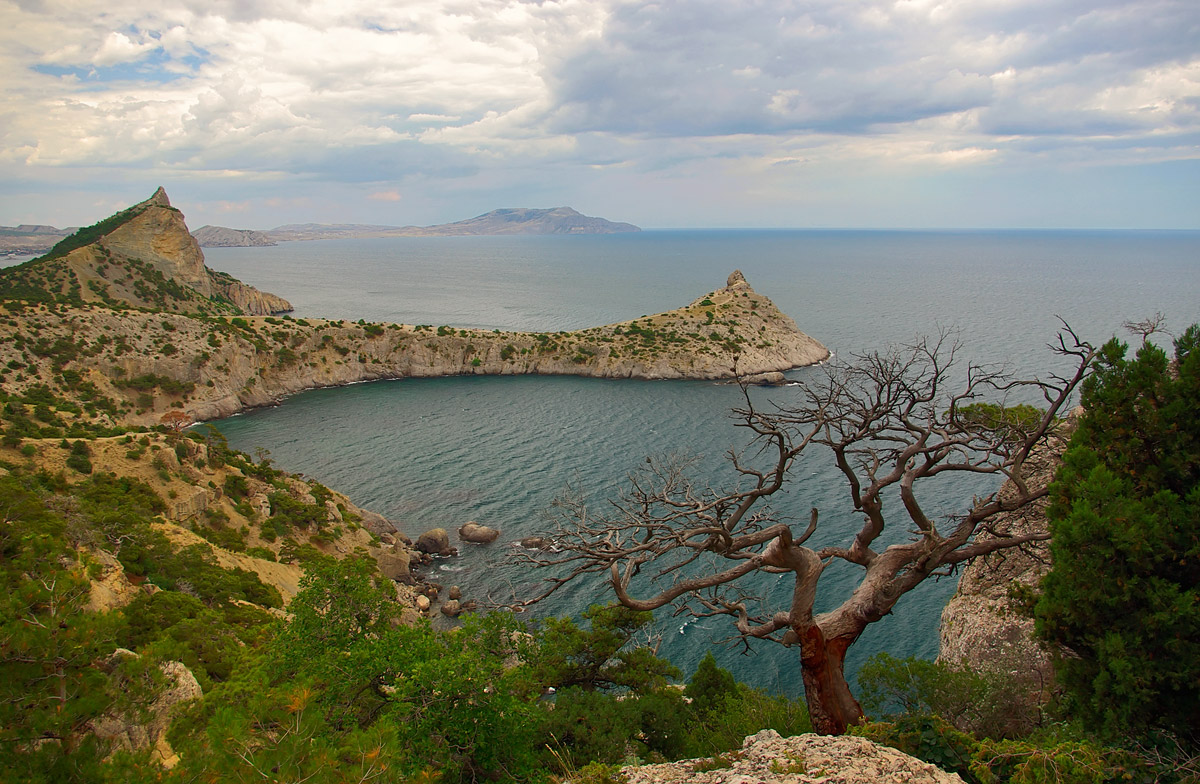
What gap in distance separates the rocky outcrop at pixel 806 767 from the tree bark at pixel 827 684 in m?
1.86

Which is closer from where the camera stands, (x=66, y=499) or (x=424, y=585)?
(x=66, y=499)

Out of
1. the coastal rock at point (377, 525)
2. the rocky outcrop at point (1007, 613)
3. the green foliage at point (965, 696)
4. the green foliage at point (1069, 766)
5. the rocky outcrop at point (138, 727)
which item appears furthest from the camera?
the coastal rock at point (377, 525)

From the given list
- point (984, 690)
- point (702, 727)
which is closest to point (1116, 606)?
point (984, 690)

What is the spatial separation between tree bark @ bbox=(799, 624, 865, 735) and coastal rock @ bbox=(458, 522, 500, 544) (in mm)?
28696

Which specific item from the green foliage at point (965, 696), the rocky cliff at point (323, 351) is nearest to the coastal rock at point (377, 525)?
the green foliage at point (965, 696)

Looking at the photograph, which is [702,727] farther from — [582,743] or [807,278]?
[807,278]

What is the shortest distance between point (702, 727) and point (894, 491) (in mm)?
32138

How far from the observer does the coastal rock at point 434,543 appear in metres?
37.9

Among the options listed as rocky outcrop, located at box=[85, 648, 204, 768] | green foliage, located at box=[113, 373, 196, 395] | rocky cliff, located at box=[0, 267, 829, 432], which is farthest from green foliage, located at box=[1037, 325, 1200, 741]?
green foliage, located at box=[113, 373, 196, 395]

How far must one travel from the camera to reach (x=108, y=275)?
8894 centimetres

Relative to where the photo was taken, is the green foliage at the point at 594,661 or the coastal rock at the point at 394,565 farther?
the coastal rock at the point at 394,565

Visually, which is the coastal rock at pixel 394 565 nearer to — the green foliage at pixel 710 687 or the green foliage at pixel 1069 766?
the green foliage at pixel 710 687

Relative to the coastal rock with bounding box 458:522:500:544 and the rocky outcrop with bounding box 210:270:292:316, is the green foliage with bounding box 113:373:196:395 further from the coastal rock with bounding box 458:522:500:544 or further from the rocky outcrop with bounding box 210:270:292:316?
the rocky outcrop with bounding box 210:270:292:316

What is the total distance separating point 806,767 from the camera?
372 inches
